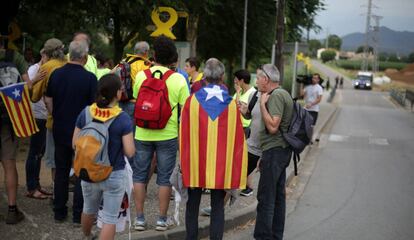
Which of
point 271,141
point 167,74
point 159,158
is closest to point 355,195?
point 271,141

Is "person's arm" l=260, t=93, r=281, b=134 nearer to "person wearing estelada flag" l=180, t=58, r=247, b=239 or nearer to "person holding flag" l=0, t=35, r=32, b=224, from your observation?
"person wearing estelada flag" l=180, t=58, r=247, b=239

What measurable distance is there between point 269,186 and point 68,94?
2226 mm

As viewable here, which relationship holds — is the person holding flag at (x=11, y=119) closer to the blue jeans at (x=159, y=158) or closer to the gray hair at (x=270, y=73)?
the blue jeans at (x=159, y=158)

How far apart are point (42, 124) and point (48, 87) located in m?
1.33

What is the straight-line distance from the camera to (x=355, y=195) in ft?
29.9

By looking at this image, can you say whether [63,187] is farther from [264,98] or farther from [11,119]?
[264,98]

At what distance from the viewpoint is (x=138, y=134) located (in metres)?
5.81

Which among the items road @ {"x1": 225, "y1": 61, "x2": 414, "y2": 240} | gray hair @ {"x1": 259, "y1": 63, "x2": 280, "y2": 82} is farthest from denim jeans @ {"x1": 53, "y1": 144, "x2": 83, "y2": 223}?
gray hair @ {"x1": 259, "y1": 63, "x2": 280, "y2": 82}

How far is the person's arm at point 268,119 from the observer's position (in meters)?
5.39

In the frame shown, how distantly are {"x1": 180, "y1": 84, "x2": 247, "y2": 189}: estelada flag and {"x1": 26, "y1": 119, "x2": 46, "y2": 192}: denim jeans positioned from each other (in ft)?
8.26

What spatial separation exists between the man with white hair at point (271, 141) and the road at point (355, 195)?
35.1 inches

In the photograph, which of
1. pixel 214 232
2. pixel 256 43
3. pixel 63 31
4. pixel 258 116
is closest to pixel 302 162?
pixel 258 116

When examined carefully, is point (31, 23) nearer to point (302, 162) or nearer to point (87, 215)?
point (302, 162)

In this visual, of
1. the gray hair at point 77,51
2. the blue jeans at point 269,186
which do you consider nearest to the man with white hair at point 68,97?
the gray hair at point 77,51
